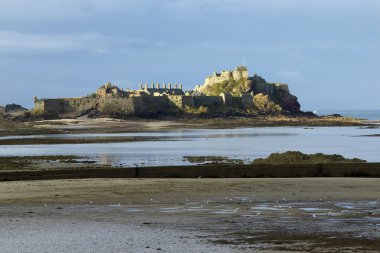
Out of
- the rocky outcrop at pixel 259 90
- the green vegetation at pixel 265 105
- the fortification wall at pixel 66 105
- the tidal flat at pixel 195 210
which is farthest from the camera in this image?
the rocky outcrop at pixel 259 90

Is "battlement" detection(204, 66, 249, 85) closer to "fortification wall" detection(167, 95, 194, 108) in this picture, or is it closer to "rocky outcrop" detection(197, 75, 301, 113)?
"rocky outcrop" detection(197, 75, 301, 113)

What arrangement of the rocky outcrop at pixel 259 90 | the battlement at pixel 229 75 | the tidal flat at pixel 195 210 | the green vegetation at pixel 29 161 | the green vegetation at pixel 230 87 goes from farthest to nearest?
the battlement at pixel 229 75 → the rocky outcrop at pixel 259 90 → the green vegetation at pixel 230 87 → the green vegetation at pixel 29 161 → the tidal flat at pixel 195 210

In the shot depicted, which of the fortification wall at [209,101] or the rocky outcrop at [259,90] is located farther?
the rocky outcrop at [259,90]

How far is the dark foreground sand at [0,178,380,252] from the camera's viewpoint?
10.6m

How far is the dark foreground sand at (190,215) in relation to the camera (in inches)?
416

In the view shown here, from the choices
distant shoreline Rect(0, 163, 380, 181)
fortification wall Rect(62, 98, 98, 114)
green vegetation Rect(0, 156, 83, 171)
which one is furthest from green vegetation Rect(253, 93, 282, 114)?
distant shoreline Rect(0, 163, 380, 181)

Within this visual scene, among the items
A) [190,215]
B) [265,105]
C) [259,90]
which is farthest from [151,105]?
[190,215]

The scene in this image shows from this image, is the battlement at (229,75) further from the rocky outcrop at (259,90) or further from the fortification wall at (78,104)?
the fortification wall at (78,104)

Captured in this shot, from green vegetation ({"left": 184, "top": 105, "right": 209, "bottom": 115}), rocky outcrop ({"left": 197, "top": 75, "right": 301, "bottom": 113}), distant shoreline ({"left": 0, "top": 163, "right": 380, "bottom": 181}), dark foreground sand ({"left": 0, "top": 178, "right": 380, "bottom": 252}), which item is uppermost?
rocky outcrop ({"left": 197, "top": 75, "right": 301, "bottom": 113})

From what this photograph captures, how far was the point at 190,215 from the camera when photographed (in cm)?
1348

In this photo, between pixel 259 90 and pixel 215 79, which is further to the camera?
pixel 215 79

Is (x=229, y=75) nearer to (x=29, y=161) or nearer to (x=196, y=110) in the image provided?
(x=196, y=110)

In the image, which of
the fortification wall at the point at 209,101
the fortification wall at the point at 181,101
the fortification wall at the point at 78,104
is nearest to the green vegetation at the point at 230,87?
the fortification wall at the point at 209,101

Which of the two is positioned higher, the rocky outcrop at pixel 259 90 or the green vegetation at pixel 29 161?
the rocky outcrop at pixel 259 90
